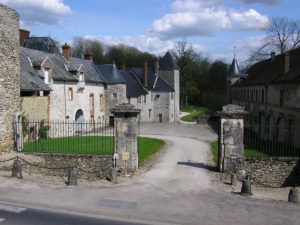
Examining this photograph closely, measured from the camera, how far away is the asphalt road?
1037cm

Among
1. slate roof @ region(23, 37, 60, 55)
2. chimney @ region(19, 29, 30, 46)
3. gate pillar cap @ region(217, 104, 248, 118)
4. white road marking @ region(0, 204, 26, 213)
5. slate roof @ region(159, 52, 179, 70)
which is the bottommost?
white road marking @ region(0, 204, 26, 213)

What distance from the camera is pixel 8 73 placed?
64.0 ft

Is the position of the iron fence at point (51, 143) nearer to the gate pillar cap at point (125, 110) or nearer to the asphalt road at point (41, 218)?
the gate pillar cap at point (125, 110)

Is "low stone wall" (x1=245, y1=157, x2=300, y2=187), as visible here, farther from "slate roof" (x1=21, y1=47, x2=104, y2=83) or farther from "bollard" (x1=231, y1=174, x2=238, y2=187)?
"slate roof" (x1=21, y1=47, x2=104, y2=83)

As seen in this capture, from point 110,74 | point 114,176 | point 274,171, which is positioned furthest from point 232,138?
point 110,74

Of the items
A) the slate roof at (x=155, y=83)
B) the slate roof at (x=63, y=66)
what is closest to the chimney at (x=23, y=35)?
the slate roof at (x=63, y=66)

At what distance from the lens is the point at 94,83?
4072cm

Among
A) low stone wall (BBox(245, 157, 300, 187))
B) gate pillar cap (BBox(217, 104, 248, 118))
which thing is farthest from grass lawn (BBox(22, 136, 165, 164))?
low stone wall (BBox(245, 157, 300, 187))

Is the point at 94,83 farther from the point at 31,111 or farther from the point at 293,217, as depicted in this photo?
the point at 293,217

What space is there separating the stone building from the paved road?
678 cm

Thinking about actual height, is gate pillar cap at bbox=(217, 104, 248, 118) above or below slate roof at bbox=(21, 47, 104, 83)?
below

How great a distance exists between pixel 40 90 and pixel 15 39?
782cm

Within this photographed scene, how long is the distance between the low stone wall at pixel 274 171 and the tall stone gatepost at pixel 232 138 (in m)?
1.05

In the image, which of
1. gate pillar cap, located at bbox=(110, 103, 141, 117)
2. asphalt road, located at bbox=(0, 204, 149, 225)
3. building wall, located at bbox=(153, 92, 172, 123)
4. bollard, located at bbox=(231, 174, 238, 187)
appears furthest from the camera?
building wall, located at bbox=(153, 92, 172, 123)
